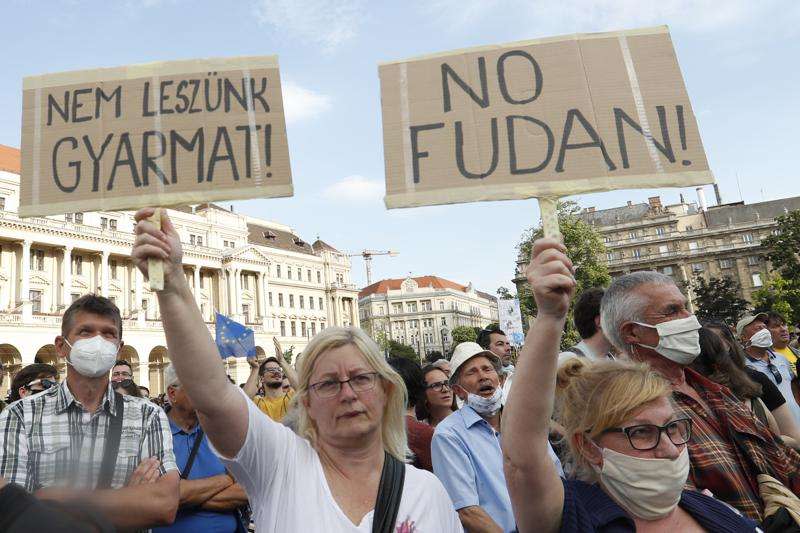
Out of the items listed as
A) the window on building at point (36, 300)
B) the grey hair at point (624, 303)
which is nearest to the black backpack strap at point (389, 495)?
the grey hair at point (624, 303)

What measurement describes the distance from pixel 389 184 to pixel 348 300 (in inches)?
2888

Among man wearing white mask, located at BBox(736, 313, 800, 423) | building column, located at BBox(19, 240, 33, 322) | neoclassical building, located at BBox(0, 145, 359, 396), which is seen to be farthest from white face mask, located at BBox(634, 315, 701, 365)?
building column, located at BBox(19, 240, 33, 322)

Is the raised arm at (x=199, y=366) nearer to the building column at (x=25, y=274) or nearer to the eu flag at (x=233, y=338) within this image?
the eu flag at (x=233, y=338)

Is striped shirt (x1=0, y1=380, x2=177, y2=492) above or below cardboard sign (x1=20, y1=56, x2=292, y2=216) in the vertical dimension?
below

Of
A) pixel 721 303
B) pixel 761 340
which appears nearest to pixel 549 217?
pixel 761 340

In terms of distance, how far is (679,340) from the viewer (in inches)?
111

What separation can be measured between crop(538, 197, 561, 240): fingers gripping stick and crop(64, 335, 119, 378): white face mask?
239 centimetres

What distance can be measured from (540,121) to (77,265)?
51.8m

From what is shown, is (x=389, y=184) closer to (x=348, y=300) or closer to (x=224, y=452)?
(x=224, y=452)

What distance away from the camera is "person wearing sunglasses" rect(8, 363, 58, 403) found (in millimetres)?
5680

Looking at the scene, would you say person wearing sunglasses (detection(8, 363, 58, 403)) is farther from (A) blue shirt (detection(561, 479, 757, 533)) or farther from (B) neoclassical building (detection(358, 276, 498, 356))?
(B) neoclassical building (detection(358, 276, 498, 356))

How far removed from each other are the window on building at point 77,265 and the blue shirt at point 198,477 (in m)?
49.1

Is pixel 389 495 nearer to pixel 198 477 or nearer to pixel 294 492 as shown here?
pixel 294 492

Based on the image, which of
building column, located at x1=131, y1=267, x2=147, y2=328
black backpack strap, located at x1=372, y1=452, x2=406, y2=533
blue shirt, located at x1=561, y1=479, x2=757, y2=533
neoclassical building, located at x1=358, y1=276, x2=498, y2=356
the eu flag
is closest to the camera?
blue shirt, located at x1=561, y1=479, x2=757, y2=533
